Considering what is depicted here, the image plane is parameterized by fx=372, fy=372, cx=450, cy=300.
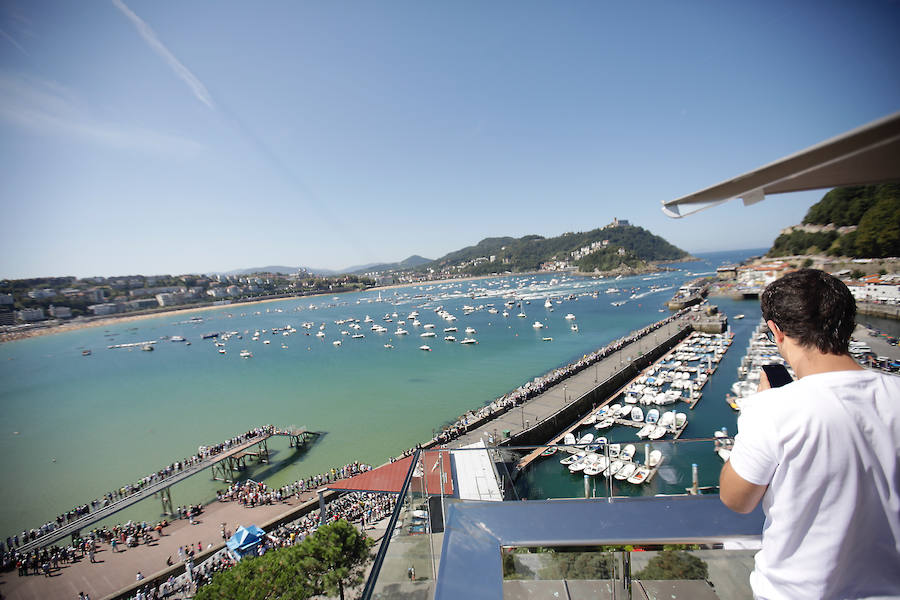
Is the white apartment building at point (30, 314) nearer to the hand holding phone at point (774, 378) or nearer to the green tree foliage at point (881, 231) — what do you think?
the hand holding phone at point (774, 378)

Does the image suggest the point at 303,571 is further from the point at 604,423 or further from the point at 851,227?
the point at 851,227

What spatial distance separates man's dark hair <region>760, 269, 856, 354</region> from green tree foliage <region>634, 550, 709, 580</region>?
3.36 ft

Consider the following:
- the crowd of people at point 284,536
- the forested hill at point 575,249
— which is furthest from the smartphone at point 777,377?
the forested hill at point 575,249

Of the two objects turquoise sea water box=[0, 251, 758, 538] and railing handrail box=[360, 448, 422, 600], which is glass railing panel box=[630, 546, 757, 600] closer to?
railing handrail box=[360, 448, 422, 600]

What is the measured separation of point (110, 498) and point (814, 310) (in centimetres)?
1767

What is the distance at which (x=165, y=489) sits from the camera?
12.0 metres

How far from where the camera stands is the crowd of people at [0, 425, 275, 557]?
10.4 m

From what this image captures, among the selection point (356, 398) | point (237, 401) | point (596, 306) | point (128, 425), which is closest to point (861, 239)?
point (596, 306)

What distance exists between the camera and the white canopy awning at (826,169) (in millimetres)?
930

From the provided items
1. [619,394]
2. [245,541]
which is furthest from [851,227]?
[245,541]

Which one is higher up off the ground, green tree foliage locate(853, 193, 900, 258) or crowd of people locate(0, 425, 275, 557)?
green tree foliage locate(853, 193, 900, 258)

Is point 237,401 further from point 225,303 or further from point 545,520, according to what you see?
point 225,303

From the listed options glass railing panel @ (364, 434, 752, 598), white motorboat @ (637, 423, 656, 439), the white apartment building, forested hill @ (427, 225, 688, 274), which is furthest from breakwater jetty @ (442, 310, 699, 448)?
the white apartment building

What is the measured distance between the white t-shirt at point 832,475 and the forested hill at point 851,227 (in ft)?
127
